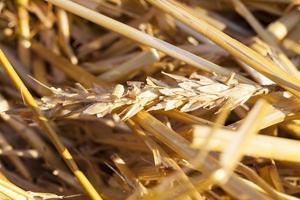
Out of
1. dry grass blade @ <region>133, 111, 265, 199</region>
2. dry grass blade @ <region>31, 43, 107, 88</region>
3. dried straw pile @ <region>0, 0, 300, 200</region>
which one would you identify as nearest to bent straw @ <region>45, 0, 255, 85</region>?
dried straw pile @ <region>0, 0, 300, 200</region>

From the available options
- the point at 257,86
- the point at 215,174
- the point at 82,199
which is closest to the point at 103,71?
the point at 82,199

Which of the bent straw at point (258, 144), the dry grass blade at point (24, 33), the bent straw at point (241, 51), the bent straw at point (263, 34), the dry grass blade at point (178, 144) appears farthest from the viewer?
the dry grass blade at point (24, 33)

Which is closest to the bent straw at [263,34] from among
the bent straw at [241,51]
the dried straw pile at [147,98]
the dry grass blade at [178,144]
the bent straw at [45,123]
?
the dried straw pile at [147,98]

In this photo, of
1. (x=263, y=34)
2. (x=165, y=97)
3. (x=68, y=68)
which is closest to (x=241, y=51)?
(x=165, y=97)

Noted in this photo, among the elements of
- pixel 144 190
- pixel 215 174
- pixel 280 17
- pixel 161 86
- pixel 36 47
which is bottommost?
pixel 215 174

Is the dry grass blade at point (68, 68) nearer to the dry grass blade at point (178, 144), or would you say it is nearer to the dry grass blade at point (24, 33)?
the dry grass blade at point (24, 33)

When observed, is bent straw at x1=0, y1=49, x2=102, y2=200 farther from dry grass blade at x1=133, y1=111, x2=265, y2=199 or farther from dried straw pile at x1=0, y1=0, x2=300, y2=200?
dry grass blade at x1=133, y1=111, x2=265, y2=199

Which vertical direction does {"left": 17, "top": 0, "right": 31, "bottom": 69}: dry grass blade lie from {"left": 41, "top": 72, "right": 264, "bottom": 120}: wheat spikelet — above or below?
above

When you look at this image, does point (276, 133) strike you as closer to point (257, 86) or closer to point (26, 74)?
point (257, 86)
